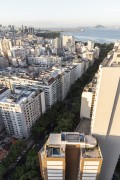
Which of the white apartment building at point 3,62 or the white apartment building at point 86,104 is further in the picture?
the white apartment building at point 3,62

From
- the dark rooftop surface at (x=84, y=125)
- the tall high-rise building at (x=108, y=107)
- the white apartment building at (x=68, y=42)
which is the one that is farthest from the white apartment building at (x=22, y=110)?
the white apartment building at (x=68, y=42)

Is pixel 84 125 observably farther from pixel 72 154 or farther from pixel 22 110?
pixel 72 154

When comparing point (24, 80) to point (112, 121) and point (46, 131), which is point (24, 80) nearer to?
point (46, 131)

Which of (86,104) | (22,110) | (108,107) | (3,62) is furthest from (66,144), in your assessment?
(3,62)

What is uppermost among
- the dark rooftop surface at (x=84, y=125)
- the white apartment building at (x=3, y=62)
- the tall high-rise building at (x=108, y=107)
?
the tall high-rise building at (x=108, y=107)

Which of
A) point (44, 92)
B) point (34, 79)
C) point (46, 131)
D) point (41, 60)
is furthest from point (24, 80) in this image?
point (41, 60)

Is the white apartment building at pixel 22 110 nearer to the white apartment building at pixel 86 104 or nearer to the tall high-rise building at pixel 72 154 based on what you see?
the white apartment building at pixel 86 104
